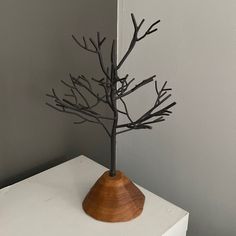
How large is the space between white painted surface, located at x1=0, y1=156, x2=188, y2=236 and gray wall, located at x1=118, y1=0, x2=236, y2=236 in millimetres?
237

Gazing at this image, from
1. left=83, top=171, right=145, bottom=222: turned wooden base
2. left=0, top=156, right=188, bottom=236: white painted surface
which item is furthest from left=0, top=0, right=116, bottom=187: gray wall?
left=83, top=171, right=145, bottom=222: turned wooden base

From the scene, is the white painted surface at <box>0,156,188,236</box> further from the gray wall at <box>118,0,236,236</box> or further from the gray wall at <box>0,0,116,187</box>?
the gray wall at <box>118,0,236,236</box>

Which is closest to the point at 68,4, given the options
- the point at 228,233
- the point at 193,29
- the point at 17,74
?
the point at 17,74

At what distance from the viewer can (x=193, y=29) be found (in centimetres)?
96

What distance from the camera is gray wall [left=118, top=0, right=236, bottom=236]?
926mm

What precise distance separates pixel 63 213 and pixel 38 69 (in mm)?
398

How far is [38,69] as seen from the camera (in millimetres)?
957

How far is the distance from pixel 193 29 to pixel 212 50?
0.08 m

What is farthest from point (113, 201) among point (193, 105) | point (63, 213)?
point (193, 105)

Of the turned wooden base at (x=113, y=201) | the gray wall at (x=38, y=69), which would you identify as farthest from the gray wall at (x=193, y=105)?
the turned wooden base at (x=113, y=201)

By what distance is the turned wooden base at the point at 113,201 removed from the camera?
81 cm

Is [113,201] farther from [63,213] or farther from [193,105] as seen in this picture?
[193,105]

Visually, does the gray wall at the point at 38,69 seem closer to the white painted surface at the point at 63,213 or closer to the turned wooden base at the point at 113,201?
the white painted surface at the point at 63,213

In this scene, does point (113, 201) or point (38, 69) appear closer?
point (113, 201)
